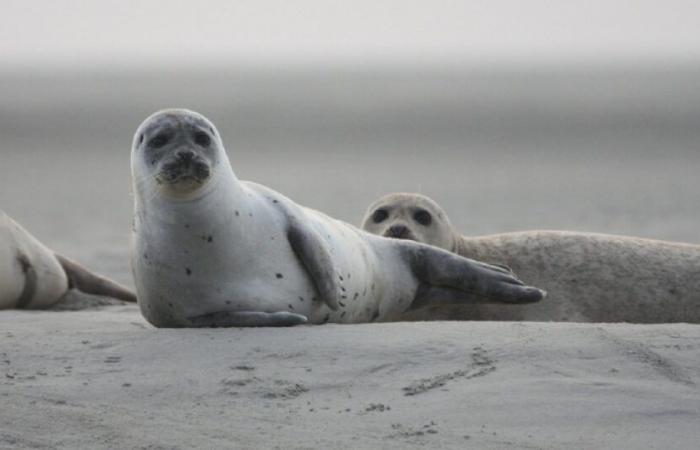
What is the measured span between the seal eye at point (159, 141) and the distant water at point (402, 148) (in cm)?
409

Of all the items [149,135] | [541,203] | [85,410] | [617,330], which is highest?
[541,203]

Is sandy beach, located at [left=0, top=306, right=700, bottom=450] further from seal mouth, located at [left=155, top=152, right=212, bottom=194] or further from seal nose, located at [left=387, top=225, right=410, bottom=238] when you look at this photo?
seal nose, located at [left=387, top=225, right=410, bottom=238]

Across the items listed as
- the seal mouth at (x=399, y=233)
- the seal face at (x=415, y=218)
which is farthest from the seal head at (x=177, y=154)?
the seal face at (x=415, y=218)

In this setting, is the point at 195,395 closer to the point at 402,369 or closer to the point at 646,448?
the point at 402,369

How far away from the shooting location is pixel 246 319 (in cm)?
480

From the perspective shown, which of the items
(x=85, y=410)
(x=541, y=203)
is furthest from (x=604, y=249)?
(x=541, y=203)

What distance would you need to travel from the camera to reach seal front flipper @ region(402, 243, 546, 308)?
5668 mm

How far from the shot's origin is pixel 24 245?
6.98 meters

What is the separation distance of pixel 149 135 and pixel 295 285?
734mm

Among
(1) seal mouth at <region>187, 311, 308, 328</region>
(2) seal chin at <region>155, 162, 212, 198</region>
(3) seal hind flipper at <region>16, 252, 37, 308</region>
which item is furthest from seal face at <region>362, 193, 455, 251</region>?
(2) seal chin at <region>155, 162, 212, 198</region>

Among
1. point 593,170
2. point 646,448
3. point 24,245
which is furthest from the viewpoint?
point 593,170

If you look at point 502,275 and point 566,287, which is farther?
point 566,287

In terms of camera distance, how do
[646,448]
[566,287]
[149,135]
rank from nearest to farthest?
[646,448]
[149,135]
[566,287]

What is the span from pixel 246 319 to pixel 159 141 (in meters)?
0.68
